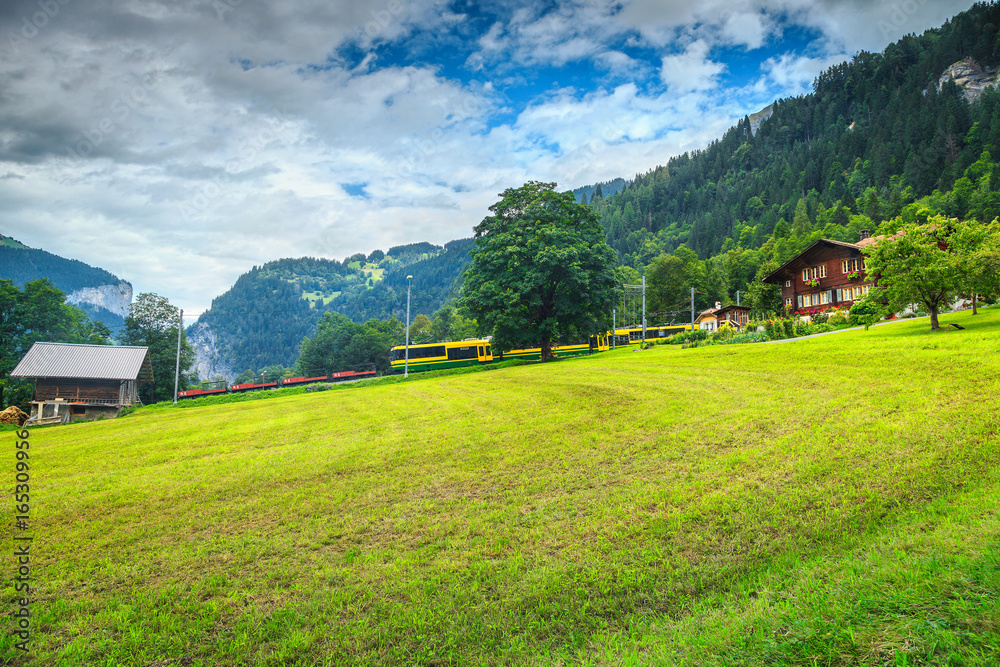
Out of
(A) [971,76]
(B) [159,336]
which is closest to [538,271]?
(B) [159,336]

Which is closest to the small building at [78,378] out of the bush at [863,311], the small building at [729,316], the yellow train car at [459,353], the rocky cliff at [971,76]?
the yellow train car at [459,353]

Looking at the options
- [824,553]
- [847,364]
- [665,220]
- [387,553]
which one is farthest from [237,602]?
[665,220]

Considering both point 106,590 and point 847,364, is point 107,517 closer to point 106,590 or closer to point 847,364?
point 106,590

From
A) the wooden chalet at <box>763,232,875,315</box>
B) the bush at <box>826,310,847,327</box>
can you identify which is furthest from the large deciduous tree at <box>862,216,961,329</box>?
the wooden chalet at <box>763,232,875,315</box>

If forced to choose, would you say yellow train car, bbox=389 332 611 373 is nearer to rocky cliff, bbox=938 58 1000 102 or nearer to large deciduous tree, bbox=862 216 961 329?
large deciduous tree, bbox=862 216 961 329

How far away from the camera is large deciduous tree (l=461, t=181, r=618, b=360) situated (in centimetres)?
3309

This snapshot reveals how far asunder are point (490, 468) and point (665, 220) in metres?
185

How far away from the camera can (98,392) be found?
41.5 m

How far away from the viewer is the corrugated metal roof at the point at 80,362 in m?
38.1

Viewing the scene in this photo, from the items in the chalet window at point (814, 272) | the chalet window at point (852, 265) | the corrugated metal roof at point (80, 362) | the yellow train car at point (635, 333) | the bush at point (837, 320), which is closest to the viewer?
the bush at point (837, 320)

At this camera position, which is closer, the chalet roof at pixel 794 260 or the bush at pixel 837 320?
the bush at pixel 837 320

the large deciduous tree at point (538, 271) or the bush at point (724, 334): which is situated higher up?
the large deciduous tree at point (538, 271)

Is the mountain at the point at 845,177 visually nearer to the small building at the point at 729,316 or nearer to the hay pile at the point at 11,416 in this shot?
the small building at the point at 729,316

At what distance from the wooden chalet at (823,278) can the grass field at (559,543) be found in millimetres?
40878
